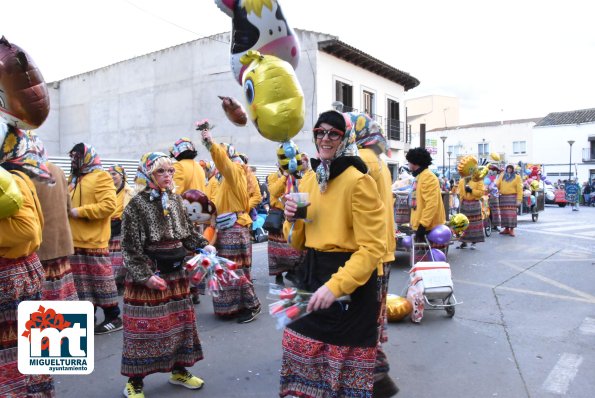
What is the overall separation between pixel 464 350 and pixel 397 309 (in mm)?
945

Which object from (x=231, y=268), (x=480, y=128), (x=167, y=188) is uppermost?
(x=480, y=128)

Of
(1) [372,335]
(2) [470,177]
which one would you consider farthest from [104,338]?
(2) [470,177]

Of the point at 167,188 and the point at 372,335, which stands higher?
the point at 167,188

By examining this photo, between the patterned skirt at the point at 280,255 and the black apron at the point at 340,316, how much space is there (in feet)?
14.6

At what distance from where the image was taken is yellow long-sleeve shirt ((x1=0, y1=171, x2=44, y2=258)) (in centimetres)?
→ 262

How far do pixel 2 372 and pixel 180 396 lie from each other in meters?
1.32

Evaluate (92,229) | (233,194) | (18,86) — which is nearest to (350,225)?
(18,86)

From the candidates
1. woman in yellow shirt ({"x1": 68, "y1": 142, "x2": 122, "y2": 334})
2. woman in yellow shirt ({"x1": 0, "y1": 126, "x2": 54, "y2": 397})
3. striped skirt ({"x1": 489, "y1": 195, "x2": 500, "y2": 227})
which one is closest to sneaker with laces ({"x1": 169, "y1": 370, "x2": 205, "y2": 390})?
woman in yellow shirt ({"x1": 0, "y1": 126, "x2": 54, "y2": 397})

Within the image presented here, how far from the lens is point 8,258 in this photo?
2.76 metres

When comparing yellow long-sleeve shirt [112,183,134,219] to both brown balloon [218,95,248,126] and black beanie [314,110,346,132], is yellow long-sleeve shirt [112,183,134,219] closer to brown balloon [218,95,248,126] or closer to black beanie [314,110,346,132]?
brown balloon [218,95,248,126]

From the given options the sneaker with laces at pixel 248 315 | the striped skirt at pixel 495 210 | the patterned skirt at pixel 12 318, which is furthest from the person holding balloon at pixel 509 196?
the patterned skirt at pixel 12 318

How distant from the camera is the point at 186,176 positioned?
5.90 m

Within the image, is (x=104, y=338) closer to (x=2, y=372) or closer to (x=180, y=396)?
(x=180, y=396)

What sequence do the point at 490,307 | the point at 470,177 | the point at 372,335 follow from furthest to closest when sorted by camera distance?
1. the point at 470,177
2. the point at 490,307
3. the point at 372,335
